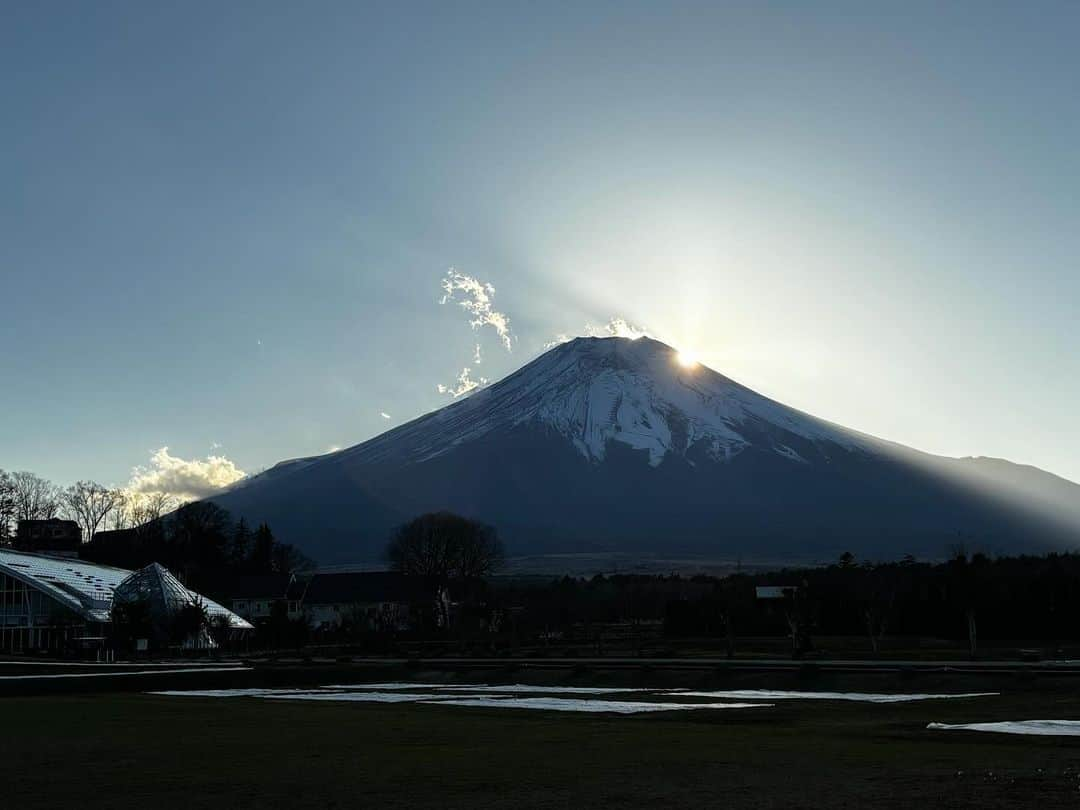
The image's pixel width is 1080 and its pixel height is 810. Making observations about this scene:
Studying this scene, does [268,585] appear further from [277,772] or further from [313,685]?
[277,772]

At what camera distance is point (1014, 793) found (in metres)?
13.5

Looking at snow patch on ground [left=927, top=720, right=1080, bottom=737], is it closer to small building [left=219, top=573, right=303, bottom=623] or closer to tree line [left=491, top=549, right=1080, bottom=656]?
tree line [left=491, top=549, right=1080, bottom=656]

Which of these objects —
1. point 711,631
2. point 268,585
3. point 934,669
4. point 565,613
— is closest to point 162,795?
point 934,669

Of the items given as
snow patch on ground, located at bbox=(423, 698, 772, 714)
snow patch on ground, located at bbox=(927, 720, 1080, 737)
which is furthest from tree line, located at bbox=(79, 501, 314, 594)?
snow patch on ground, located at bbox=(927, 720, 1080, 737)

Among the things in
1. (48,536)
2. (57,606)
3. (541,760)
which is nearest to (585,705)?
(541,760)

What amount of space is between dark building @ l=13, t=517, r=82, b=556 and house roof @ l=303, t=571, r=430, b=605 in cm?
2684

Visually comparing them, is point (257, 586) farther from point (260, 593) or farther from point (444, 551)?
point (444, 551)

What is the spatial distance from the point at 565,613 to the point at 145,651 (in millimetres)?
37701

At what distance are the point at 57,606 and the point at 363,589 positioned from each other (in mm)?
46878

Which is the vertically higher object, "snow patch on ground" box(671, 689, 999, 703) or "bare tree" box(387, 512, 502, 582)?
"bare tree" box(387, 512, 502, 582)

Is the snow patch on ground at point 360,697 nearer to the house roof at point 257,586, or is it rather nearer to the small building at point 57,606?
the small building at point 57,606

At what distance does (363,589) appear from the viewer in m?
128

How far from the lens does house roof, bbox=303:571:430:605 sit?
124125mm

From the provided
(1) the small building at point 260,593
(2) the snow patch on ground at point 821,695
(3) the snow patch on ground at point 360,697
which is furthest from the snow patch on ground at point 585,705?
(1) the small building at point 260,593
